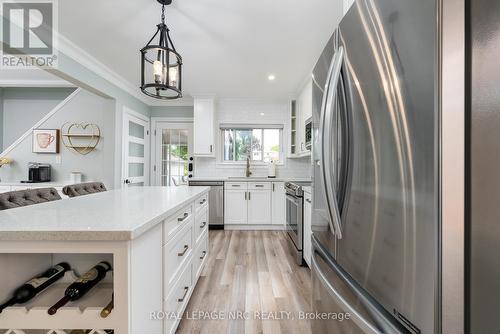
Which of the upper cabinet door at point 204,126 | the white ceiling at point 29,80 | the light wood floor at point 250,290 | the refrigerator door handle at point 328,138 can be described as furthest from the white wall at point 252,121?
the refrigerator door handle at point 328,138

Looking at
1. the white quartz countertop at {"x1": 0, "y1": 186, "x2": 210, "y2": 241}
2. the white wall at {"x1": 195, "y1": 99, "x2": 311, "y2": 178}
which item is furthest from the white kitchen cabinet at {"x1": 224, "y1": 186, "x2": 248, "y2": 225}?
the white quartz countertop at {"x1": 0, "y1": 186, "x2": 210, "y2": 241}

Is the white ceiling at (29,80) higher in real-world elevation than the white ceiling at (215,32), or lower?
higher

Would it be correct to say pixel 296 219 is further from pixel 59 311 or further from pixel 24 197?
pixel 24 197

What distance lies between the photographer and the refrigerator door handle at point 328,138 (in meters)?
0.83

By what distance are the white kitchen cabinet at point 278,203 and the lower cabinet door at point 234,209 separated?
20.1 inches

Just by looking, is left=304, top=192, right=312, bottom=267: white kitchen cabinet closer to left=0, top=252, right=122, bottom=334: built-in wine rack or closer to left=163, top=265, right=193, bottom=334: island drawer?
left=163, top=265, right=193, bottom=334: island drawer

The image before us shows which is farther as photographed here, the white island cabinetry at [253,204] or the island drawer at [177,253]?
the white island cabinetry at [253,204]

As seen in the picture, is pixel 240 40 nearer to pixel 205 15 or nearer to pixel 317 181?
pixel 205 15

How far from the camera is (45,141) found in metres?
3.87

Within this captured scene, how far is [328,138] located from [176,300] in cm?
134

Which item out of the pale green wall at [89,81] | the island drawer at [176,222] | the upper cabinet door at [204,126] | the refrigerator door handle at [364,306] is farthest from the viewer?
the upper cabinet door at [204,126]

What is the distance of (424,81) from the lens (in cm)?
52

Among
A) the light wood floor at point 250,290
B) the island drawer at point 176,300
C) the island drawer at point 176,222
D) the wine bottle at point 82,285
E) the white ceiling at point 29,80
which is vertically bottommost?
the light wood floor at point 250,290

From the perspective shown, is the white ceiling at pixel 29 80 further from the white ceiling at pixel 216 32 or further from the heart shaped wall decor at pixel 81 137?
the white ceiling at pixel 216 32
